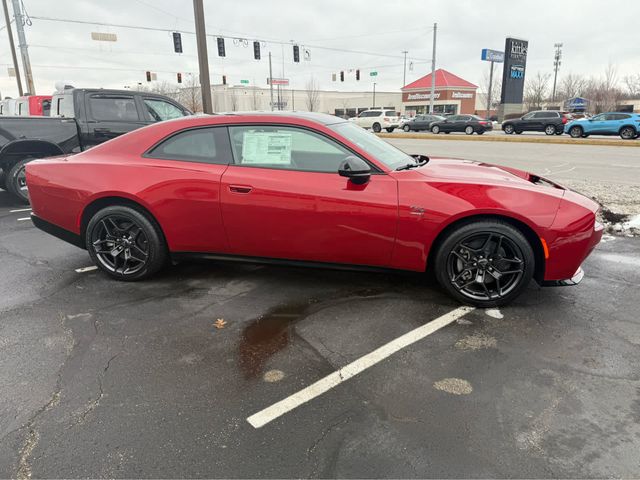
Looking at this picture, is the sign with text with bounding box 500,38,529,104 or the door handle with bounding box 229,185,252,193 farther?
the sign with text with bounding box 500,38,529,104

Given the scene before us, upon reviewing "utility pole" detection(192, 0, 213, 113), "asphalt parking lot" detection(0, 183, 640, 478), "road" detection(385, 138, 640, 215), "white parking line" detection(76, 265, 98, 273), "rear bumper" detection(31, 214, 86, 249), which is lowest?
"asphalt parking lot" detection(0, 183, 640, 478)

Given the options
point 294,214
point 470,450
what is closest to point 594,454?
point 470,450

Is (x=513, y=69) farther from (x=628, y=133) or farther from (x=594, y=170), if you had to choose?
(x=594, y=170)

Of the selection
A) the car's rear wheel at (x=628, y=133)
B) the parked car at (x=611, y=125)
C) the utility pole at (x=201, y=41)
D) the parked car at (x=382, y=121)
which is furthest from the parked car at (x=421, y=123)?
the utility pole at (x=201, y=41)

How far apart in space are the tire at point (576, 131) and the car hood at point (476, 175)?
80.4 ft

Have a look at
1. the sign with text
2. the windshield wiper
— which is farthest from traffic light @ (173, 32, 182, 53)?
the sign with text

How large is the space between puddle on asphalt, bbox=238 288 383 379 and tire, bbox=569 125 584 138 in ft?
84.0

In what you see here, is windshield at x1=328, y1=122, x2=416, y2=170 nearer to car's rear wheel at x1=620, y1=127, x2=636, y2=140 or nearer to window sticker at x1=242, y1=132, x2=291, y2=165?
→ window sticker at x1=242, y1=132, x2=291, y2=165

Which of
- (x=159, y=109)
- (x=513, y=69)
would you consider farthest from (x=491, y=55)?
(x=159, y=109)

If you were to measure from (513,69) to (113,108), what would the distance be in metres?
36.6

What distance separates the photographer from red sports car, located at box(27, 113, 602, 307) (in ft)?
11.1

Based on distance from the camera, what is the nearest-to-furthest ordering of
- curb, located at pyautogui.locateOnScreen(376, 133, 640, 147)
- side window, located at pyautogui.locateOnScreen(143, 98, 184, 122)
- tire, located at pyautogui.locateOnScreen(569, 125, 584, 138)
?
side window, located at pyautogui.locateOnScreen(143, 98, 184, 122) < curb, located at pyautogui.locateOnScreen(376, 133, 640, 147) < tire, located at pyautogui.locateOnScreen(569, 125, 584, 138)

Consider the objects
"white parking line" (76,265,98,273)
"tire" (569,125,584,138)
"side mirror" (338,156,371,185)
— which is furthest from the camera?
"tire" (569,125,584,138)

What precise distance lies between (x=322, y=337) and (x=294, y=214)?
3.31 ft
